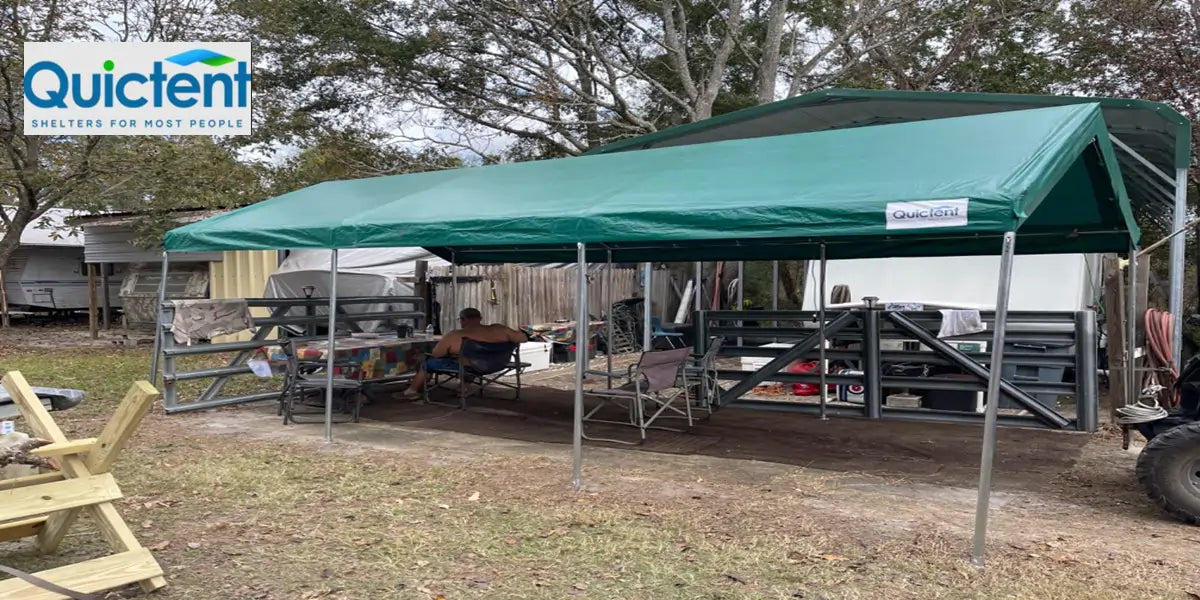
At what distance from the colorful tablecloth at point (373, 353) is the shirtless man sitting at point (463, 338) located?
0.83ft

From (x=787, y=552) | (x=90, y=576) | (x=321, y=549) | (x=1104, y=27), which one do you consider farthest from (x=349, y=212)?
(x=1104, y=27)

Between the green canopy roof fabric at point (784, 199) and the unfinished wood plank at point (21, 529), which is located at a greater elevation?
the green canopy roof fabric at point (784, 199)

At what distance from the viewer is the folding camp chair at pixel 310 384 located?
7.82 m

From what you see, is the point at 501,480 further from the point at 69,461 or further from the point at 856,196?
the point at 856,196

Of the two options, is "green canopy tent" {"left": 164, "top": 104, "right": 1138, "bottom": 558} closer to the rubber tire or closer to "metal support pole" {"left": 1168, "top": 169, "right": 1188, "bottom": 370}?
"metal support pole" {"left": 1168, "top": 169, "right": 1188, "bottom": 370}

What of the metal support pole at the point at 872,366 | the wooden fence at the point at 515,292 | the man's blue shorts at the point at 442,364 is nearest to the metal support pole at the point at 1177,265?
the metal support pole at the point at 872,366

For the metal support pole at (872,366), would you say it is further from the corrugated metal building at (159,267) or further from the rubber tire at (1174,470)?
the corrugated metal building at (159,267)

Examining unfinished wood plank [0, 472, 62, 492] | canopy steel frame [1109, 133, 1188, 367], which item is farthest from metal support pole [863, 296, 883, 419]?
unfinished wood plank [0, 472, 62, 492]

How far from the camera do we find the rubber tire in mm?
4691

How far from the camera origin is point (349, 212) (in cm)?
741

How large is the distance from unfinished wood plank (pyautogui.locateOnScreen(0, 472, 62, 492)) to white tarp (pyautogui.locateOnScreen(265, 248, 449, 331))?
8.75 meters

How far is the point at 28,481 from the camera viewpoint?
4012 mm
